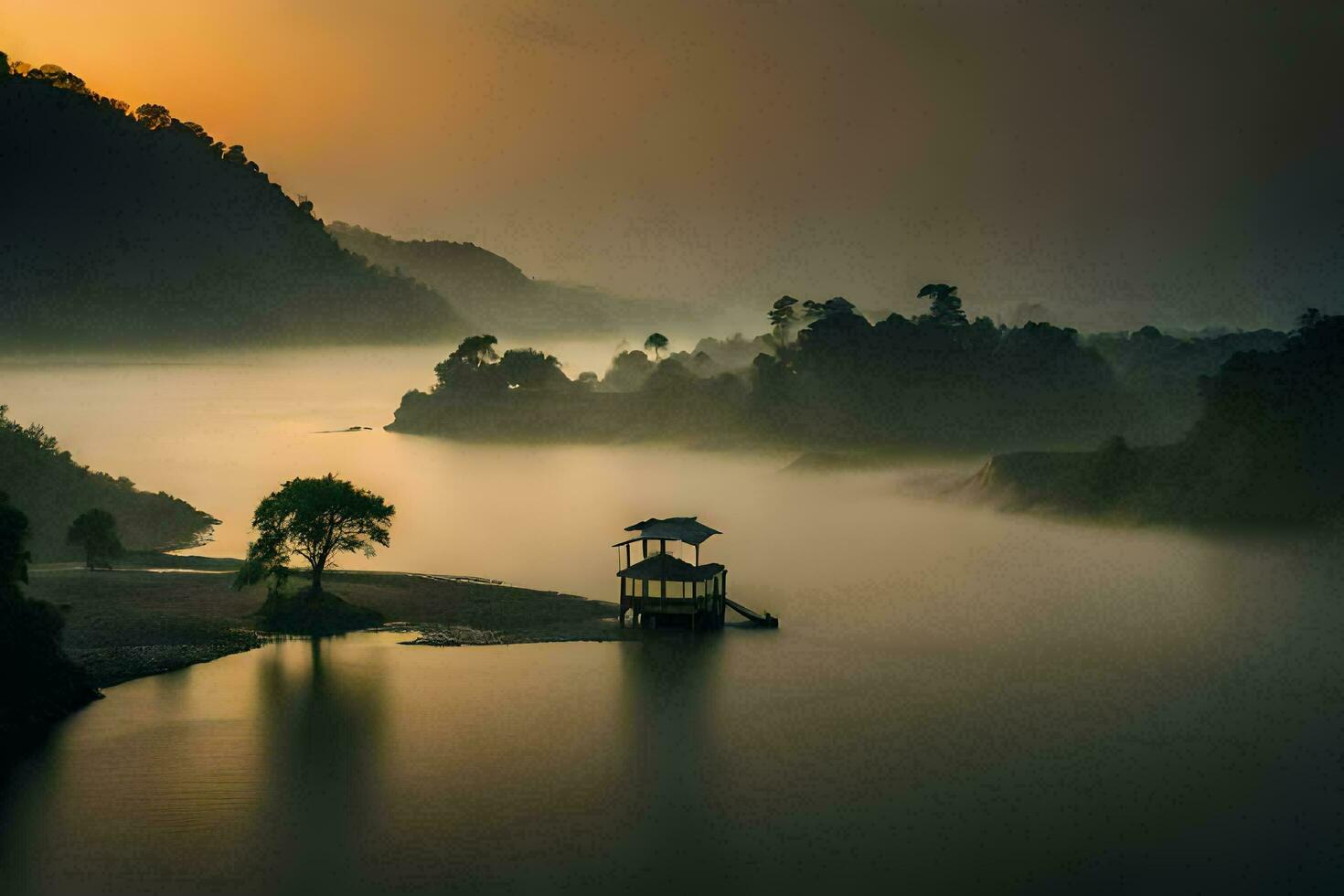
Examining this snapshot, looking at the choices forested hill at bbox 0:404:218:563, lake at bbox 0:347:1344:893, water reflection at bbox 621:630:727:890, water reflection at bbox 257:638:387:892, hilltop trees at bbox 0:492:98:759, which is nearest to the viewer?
water reflection at bbox 257:638:387:892

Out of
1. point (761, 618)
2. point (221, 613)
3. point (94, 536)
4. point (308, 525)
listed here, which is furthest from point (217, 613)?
point (761, 618)

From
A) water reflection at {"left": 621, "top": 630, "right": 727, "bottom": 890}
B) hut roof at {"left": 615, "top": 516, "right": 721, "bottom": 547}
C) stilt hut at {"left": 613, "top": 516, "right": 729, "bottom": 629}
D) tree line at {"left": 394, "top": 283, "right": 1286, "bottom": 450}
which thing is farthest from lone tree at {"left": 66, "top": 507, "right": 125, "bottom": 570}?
tree line at {"left": 394, "top": 283, "right": 1286, "bottom": 450}

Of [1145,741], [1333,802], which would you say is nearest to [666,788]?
[1145,741]

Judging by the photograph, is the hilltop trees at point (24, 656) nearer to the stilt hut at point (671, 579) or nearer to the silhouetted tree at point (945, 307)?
the stilt hut at point (671, 579)

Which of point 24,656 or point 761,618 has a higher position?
point 761,618

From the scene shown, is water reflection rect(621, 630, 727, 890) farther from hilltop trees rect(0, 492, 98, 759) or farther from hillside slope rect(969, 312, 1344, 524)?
hillside slope rect(969, 312, 1344, 524)

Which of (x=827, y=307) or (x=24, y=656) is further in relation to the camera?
(x=827, y=307)

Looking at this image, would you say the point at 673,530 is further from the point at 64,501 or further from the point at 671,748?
the point at 64,501
